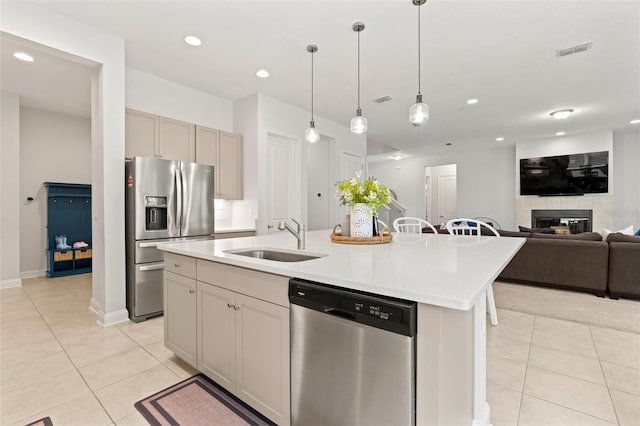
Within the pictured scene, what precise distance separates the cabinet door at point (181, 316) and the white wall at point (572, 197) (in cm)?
811

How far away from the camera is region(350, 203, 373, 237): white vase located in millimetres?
2258

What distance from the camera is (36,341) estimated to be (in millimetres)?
2545

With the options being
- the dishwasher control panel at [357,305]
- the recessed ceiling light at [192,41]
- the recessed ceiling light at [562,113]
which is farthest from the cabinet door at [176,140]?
the recessed ceiling light at [562,113]

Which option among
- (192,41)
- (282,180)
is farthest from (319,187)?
(192,41)

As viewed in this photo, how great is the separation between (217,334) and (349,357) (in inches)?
37.3

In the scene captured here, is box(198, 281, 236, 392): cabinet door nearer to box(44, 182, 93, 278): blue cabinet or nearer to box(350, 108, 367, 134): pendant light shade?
box(350, 108, 367, 134): pendant light shade

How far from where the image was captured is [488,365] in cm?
214

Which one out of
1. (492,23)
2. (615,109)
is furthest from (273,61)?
(615,109)

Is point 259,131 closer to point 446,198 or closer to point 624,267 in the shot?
point 624,267

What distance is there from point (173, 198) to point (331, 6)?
8.06ft

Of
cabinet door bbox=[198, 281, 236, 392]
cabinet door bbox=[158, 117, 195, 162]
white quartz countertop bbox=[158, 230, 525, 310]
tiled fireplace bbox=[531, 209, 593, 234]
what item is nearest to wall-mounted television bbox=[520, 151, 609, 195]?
tiled fireplace bbox=[531, 209, 593, 234]

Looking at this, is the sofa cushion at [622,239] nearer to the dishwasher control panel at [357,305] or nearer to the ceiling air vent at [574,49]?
the ceiling air vent at [574,49]

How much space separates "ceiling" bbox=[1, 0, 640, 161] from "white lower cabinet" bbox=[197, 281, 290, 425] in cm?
246

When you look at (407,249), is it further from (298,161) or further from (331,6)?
(298,161)
